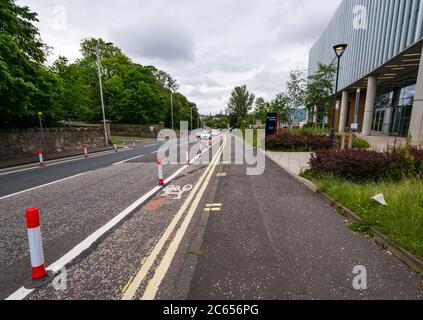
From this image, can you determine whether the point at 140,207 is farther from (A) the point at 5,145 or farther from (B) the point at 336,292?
(A) the point at 5,145

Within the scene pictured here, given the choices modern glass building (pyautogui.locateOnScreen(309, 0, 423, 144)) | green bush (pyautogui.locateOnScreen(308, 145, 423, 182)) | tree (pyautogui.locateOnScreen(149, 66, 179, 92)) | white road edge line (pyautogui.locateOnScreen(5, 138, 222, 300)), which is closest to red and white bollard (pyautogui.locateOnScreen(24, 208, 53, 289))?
white road edge line (pyautogui.locateOnScreen(5, 138, 222, 300))

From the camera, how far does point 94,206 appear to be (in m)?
4.94

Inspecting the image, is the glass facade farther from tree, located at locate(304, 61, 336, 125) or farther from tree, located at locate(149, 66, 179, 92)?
tree, located at locate(149, 66, 179, 92)

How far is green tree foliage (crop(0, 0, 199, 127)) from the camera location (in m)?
10.4

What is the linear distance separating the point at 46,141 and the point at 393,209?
67.0 feet

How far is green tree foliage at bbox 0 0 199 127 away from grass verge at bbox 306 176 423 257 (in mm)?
14168

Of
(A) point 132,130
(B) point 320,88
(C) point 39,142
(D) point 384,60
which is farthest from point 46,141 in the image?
(D) point 384,60

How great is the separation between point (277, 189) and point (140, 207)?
13.1ft

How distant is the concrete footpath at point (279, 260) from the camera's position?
226 centimetres

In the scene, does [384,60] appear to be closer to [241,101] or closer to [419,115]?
[419,115]

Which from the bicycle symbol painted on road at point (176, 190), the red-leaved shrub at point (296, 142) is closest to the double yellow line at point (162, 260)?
the bicycle symbol painted on road at point (176, 190)

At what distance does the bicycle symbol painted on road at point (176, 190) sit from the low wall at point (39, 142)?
11380 millimetres

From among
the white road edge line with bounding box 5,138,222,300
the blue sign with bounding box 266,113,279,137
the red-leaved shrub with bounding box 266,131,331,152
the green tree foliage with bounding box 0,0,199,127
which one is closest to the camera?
the white road edge line with bounding box 5,138,222,300

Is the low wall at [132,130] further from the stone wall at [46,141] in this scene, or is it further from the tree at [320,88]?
the tree at [320,88]
